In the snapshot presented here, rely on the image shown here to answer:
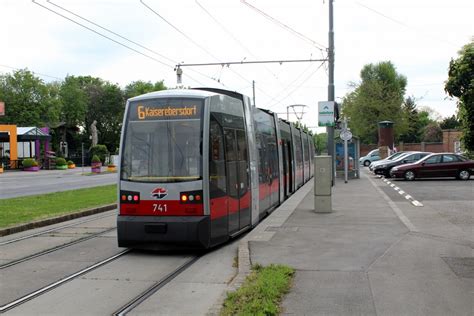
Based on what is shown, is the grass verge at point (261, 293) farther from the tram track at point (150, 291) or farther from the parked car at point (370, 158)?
the parked car at point (370, 158)

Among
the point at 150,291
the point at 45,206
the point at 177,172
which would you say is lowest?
the point at 150,291

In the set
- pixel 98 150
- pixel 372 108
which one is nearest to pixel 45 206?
pixel 98 150

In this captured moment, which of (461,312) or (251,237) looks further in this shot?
(251,237)

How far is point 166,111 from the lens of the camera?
917 centimetres

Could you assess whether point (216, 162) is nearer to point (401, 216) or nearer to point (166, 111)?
point (166, 111)

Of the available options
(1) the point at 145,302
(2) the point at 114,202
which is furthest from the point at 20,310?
(2) the point at 114,202

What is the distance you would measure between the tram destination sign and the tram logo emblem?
50.1 inches

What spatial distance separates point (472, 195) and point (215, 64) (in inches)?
488

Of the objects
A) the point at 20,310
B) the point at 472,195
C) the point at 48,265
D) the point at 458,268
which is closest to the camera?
the point at 20,310

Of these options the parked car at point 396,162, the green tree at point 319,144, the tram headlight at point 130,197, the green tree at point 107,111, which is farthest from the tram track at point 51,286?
the green tree at point 107,111

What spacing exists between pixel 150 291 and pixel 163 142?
3192mm

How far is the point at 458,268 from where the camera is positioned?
23.8 ft

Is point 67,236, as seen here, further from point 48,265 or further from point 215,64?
point 215,64

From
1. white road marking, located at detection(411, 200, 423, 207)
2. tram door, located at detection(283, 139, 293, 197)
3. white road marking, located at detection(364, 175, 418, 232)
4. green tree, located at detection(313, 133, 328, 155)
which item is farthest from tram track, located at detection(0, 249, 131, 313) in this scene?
green tree, located at detection(313, 133, 328, 155)
